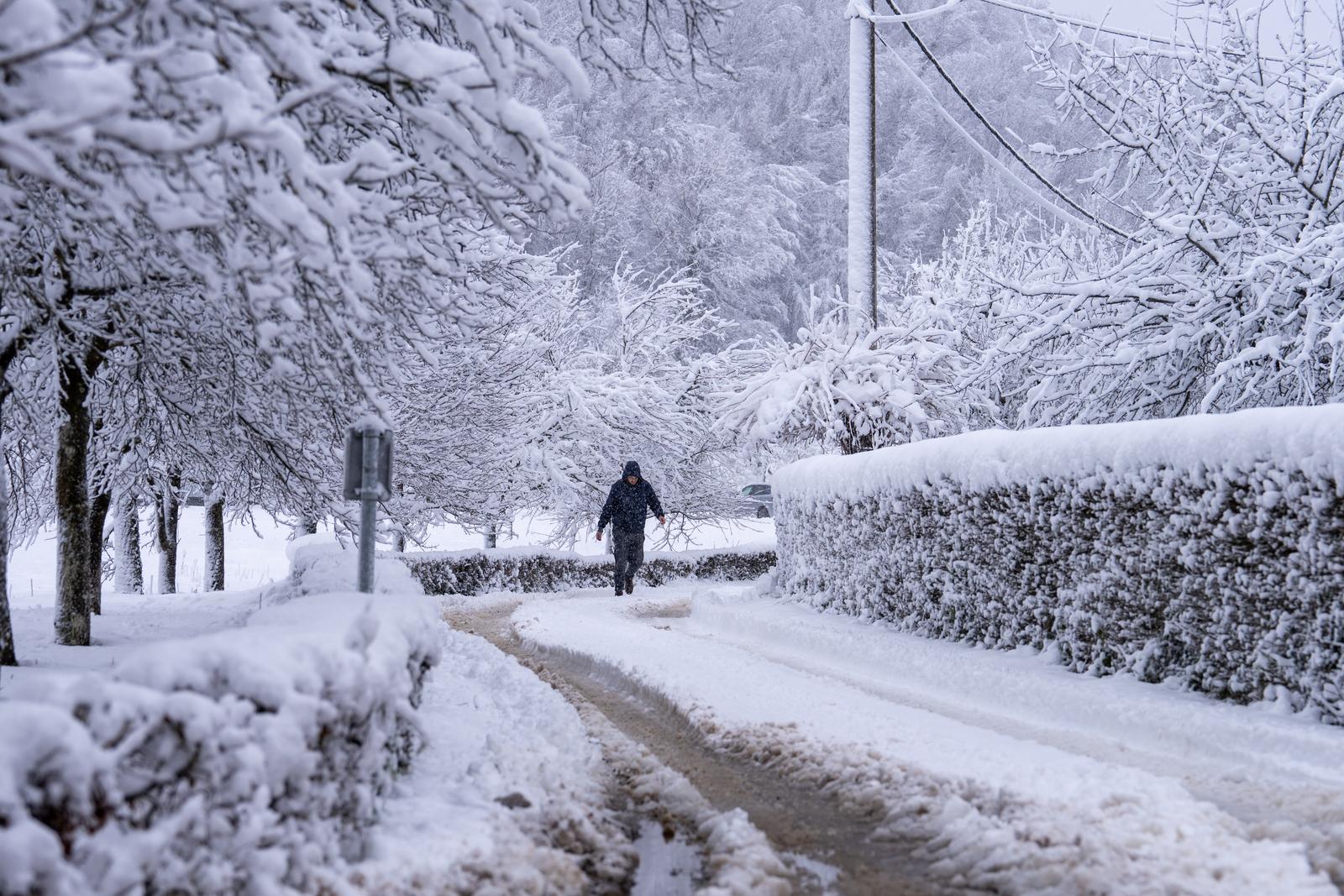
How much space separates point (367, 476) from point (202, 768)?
9.38ft

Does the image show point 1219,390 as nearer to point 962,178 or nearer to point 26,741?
point 26,741

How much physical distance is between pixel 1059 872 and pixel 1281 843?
856mm

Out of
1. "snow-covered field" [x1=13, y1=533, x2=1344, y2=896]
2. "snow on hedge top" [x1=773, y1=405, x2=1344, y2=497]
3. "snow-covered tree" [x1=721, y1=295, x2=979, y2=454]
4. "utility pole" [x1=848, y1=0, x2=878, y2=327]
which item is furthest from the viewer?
"snow-covered tree" [x1=721, y1=295, x2=979, y2=454]

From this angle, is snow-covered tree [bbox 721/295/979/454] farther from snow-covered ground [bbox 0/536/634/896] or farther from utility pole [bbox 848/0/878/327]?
snow-covered ground [bbox 0/536/634/896]

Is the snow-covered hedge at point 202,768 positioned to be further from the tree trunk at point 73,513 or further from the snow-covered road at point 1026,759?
the tree trunk at point 73,513

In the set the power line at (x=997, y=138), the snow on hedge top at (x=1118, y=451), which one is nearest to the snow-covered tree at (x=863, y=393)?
the power line at (x=997, y=138)

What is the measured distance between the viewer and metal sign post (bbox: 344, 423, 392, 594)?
5461 mm

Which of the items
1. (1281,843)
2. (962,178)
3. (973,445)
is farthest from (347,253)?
(962,178)

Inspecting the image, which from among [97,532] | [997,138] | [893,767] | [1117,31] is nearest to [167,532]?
[97,532]

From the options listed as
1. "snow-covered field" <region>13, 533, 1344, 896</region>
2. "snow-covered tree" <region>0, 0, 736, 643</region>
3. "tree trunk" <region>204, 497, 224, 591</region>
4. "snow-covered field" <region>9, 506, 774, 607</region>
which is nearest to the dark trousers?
"snow-covered field" <region>9, 506, 774, 607</region>

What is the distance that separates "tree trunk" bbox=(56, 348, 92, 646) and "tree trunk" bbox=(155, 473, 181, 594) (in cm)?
609

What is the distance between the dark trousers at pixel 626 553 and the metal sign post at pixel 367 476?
1112 cm

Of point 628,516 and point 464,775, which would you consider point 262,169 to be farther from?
point 628,516

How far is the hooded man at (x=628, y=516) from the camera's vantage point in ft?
54.9
